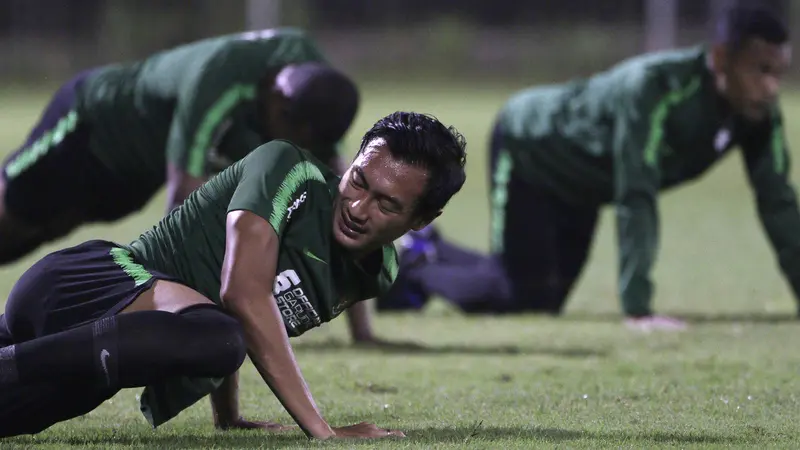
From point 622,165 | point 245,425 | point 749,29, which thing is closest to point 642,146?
point 622,165

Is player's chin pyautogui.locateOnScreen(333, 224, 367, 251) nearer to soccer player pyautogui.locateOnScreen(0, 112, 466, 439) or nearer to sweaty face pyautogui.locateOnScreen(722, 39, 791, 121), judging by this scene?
soccer player pyautogui.locateOnScreen(0, 112, 466, 439)

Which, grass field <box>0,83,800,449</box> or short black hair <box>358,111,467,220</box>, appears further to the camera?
grass field <box>0,83,800,449</box>

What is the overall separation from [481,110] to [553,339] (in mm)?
15849

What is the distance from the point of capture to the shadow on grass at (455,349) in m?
7.07

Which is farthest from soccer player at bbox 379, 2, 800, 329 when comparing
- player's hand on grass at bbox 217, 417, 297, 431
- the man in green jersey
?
player's hand on grass at bbox 217, 417, 297, 431

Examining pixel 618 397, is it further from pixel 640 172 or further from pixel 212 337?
pixel 640 172

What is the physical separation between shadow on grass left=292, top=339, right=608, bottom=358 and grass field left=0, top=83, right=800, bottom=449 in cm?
1

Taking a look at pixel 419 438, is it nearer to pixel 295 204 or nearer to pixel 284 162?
pixel 295 204

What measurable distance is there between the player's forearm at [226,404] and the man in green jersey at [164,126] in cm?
205

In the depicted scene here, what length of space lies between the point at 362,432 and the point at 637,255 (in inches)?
154

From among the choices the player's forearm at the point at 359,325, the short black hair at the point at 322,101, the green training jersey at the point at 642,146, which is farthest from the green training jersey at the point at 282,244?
the green training jersey at the point at 642,146

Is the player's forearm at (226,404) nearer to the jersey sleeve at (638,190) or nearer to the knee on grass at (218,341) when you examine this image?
the knee on grass at (218,341)

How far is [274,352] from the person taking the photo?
4.15m

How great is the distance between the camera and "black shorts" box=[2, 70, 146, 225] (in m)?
7.46
